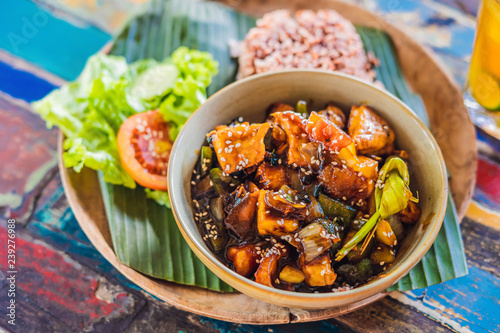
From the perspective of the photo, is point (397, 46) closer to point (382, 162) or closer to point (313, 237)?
point (382, 162)

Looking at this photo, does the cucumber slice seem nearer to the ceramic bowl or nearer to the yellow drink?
the ceramic bowl

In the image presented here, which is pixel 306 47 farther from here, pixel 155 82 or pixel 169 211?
pixel 169 211

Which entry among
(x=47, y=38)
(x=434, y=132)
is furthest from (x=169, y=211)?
(x=47, y=38)

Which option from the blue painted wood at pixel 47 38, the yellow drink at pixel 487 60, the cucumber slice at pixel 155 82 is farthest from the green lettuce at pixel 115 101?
the yellow drink at pixel 487 60

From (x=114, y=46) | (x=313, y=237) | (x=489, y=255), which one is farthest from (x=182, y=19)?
(x=489, y=255)

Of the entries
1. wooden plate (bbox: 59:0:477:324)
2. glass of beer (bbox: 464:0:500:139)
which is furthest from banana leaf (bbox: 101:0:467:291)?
glass of beer (bbox: 464:0:500:139)

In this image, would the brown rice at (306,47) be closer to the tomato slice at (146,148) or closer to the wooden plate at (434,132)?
the wooden plate at (434,132)

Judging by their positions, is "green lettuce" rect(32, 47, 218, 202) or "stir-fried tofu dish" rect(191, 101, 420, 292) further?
"green lettuce" rect(32, 47, 218, 202)
